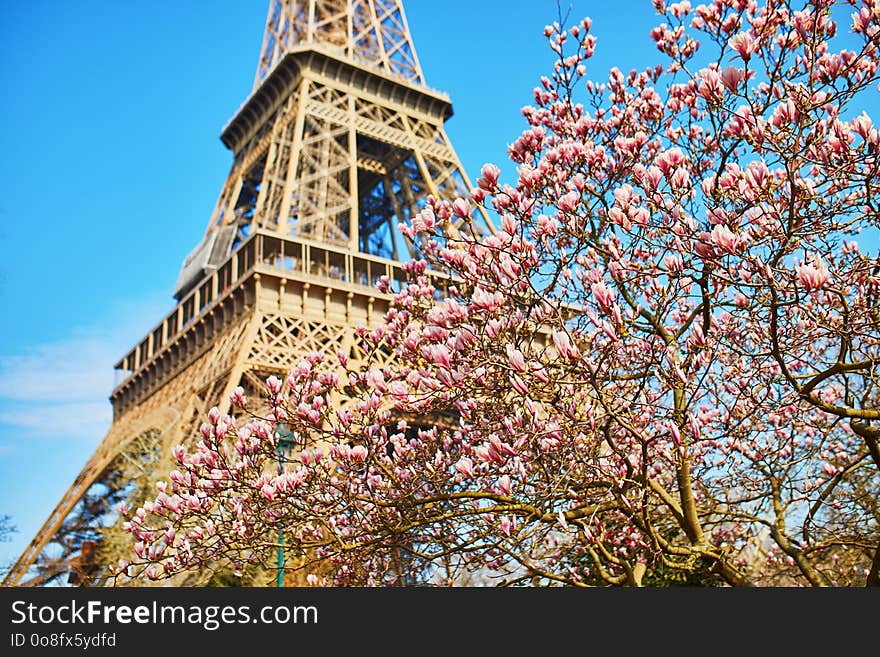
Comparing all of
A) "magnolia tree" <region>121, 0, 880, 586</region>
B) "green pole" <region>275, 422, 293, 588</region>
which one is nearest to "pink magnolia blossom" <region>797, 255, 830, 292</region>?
"magnolia tree" <region>121, 0, 880, 586</region>

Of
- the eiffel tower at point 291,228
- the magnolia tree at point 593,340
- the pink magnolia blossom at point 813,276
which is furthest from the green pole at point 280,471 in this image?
the eiffel tower at point 291,228

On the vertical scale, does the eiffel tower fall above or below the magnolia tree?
above

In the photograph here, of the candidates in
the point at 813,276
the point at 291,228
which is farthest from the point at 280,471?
the point at 291,228

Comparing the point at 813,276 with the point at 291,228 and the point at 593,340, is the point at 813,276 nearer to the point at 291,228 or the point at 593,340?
the point at 593,340

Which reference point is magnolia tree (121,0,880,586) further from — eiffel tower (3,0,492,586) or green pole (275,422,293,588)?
eiffel tower (3,0,492,586)

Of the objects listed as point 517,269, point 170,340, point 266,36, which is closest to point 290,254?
point 170,340

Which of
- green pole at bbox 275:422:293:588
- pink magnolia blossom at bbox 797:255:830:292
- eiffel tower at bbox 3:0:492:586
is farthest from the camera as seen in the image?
eiffel tower at bbox 3:0:492:586

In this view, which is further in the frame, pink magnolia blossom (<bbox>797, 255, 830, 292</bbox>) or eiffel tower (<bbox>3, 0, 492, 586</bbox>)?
eiffel tower (<bbox>3, 0, 492, 586</bbox>)

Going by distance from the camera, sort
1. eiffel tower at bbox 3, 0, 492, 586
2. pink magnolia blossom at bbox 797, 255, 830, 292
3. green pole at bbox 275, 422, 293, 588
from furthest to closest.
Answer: eiffel tower at bbox 3, 0, 492, 586, green pole at bbox 275, 422, 293, 588, pink magnolia blossom at bbox 797, 255, 830, 292
